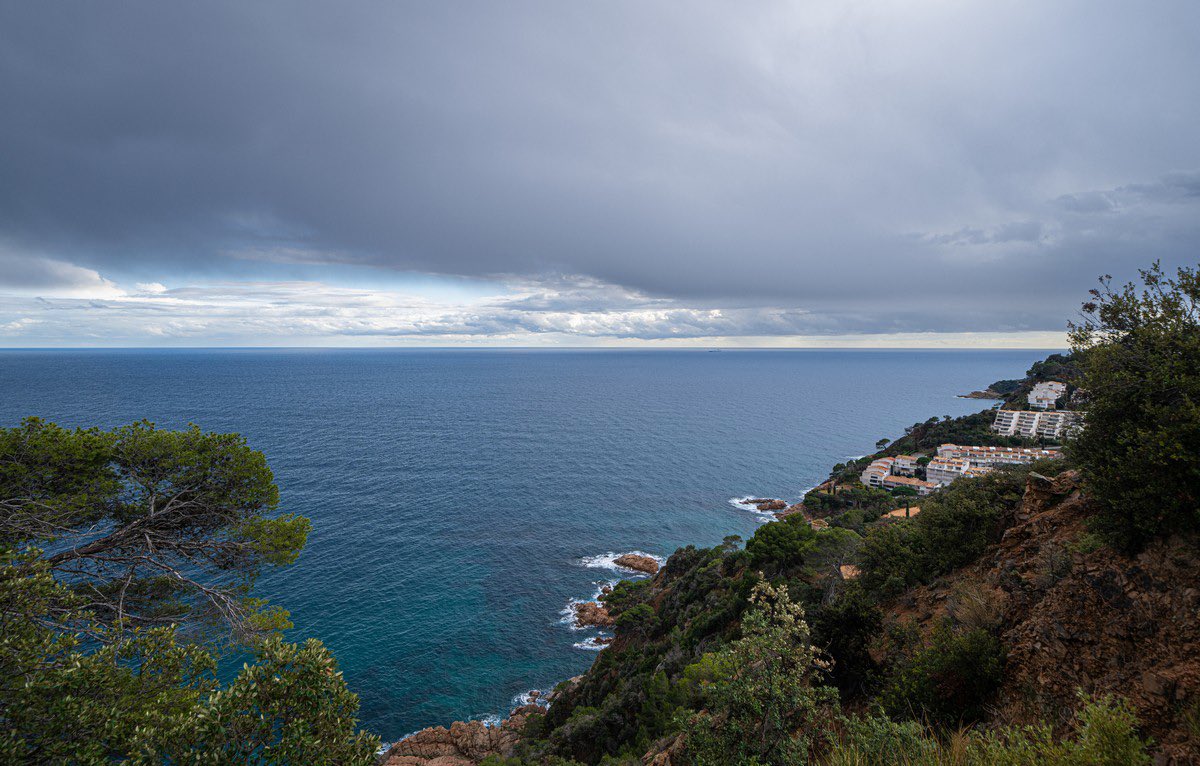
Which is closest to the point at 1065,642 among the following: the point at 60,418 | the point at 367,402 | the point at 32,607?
the point at 32,607

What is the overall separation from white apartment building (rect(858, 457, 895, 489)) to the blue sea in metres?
8.79

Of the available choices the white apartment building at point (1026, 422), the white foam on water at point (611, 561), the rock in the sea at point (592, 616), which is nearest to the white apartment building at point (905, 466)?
the white apartment building at point (1026, 422)

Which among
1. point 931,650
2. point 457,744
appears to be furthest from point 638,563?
point 931,650

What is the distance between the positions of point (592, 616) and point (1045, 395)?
129 meters

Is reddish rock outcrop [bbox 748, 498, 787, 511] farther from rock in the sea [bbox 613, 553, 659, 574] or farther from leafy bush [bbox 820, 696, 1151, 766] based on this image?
leafy bush [bbox 820, 696, 1151, 766]

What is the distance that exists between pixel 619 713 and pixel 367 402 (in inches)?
5654

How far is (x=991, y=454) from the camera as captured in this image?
233ft

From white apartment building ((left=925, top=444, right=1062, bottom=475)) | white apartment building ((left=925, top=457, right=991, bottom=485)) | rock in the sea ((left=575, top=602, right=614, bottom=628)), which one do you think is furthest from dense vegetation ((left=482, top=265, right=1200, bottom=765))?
white apartment building ((left=925, top=444, right=1062, bottom=475))

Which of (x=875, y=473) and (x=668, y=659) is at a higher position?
(x=668, y=659)

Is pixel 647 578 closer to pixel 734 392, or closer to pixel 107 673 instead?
pixel 107 673

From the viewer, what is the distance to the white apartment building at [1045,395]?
105m

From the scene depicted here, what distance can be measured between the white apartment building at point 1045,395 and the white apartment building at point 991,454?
44.4m

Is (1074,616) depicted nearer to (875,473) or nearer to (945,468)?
(875,473)

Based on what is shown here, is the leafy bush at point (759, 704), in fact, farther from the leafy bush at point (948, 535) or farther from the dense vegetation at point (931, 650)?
the leafy bush at point (948, 535)
